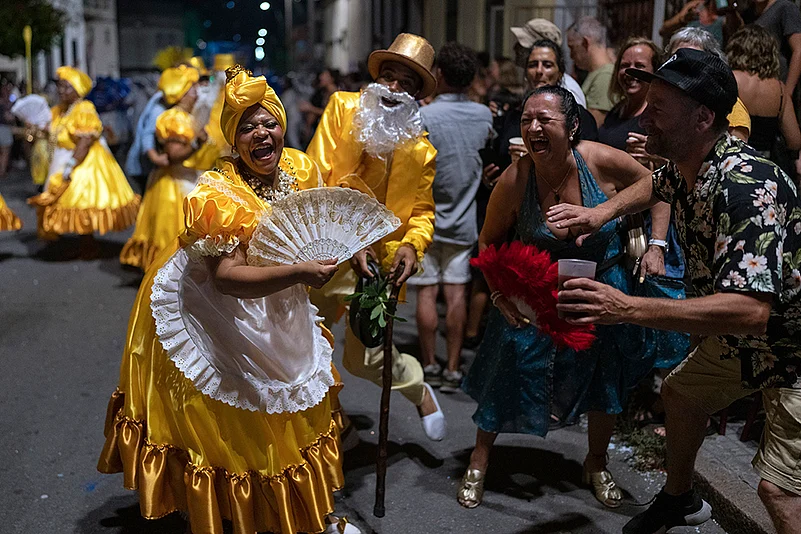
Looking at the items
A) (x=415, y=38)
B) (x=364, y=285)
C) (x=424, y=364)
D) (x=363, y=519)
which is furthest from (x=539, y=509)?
(x=415, y=38)

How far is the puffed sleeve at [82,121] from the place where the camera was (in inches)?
350

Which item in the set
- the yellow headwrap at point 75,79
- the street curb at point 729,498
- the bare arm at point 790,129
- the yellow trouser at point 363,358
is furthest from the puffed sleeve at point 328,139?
the yellow headwrap at point 75,79

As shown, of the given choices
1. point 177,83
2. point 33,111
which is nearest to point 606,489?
point 177,83

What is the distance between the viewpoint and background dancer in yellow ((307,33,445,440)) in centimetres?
423

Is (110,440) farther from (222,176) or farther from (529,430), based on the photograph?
(529,430)

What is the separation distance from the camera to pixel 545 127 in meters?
3.51

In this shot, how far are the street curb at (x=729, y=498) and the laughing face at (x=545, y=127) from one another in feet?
6.05

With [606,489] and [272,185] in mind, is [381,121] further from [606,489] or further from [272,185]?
[606,489]

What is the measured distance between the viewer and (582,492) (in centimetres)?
418

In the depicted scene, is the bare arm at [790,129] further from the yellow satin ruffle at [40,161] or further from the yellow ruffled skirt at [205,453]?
the yellow satin ruffle at [40,161]

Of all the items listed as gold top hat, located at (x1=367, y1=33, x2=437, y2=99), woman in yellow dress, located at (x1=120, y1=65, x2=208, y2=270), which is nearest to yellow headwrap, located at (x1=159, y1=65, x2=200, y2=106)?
woman in yellow dress, located at (x1=120, y1=65, x2=208, y2=270)

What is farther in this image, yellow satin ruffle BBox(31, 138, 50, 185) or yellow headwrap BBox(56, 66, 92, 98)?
yellow satin ruffle BBox(31, 138, 50, 185)

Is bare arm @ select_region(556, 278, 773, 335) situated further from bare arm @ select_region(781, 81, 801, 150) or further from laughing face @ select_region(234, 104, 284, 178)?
bare arm @ select_region(781, 81, 801, 150)

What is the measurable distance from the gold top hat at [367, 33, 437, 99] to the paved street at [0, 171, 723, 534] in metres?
2.10
